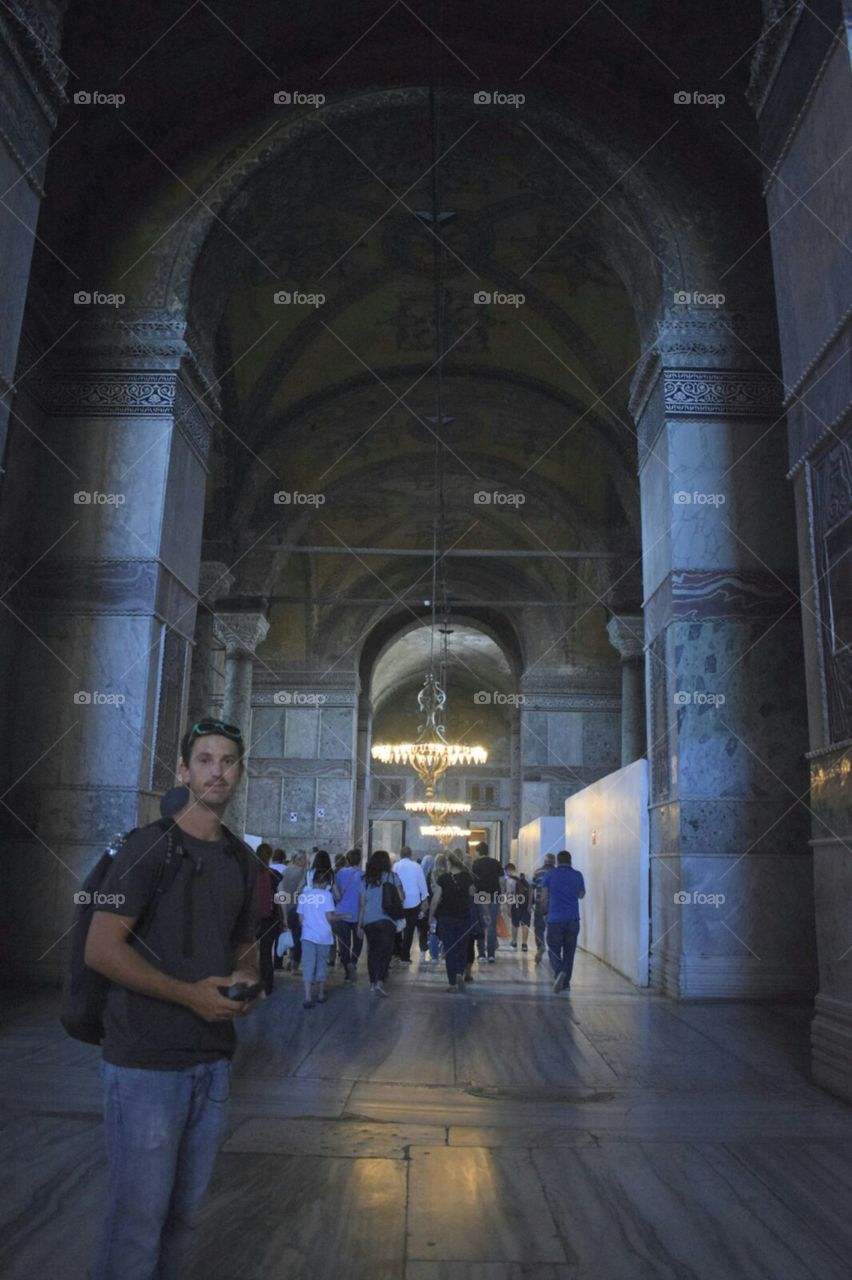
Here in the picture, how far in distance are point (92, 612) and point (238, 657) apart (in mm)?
8287

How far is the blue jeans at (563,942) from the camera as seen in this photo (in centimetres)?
845

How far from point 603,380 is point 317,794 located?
10.4 meters

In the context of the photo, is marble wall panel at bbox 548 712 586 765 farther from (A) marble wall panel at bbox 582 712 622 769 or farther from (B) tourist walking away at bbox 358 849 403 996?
(B) tourist walking away at bbox 358 849 403 996

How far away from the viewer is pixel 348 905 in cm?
867

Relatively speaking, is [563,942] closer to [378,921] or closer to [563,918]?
[563,918]

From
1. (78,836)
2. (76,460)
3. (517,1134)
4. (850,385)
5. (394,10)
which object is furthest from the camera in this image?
(394,10)

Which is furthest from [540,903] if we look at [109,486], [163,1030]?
[163,1030]

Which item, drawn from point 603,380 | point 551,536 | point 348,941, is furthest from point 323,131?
point 551,536

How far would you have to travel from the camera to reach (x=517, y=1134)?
388cm

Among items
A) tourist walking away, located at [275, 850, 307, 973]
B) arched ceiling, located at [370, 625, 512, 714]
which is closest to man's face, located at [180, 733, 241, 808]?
tourist walking away, located at [275, 850, 307, 973]

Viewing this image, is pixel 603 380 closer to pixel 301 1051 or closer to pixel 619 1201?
pixel 301 1051

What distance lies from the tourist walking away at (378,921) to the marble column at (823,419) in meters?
3.77

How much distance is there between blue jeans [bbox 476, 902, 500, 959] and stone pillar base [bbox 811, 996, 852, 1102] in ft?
19.9

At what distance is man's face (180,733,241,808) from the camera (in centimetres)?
197
